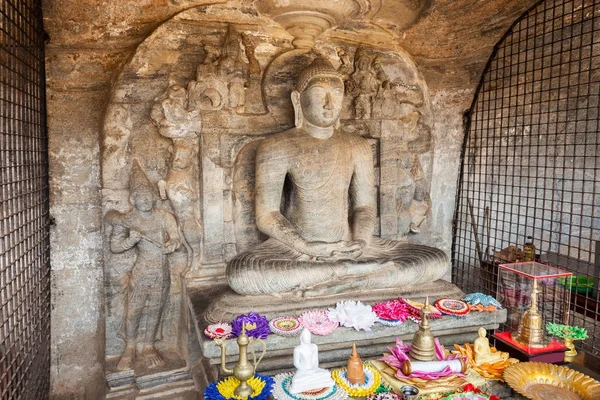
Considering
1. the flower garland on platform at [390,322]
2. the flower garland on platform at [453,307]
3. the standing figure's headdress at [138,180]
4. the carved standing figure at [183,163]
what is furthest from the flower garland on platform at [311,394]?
the standing figure's headdress at [138,180]

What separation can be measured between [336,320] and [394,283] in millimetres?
759

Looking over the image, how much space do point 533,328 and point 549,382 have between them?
15.2 inches

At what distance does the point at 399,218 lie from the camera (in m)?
4.99

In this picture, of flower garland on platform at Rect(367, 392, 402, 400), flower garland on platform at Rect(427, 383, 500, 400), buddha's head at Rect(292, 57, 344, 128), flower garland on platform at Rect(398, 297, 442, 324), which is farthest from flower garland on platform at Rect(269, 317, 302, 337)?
buddha's head at Rect(292, 57, 344, 128)

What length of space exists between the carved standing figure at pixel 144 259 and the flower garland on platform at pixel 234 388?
1815 millimetres

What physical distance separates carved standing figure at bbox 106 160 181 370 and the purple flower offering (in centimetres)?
130

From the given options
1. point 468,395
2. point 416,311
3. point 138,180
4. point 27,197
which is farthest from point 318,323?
point 27,197

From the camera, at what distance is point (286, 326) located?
10.3ft

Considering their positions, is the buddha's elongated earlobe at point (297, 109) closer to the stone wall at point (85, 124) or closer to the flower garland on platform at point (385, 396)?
the stone wall at point (85, 124)

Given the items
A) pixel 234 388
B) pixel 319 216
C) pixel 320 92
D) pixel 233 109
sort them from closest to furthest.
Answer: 1. pixel 234 388
2. pixel 320 92
3. pixel 319 216
4. pixel 233 109

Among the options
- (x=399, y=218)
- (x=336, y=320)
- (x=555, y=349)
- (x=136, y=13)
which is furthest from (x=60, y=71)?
(x=555, y=349)

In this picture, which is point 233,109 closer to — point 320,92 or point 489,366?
point 320,92

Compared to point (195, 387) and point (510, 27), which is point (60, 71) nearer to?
point (195, 387)

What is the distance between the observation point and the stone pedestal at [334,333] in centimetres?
311
